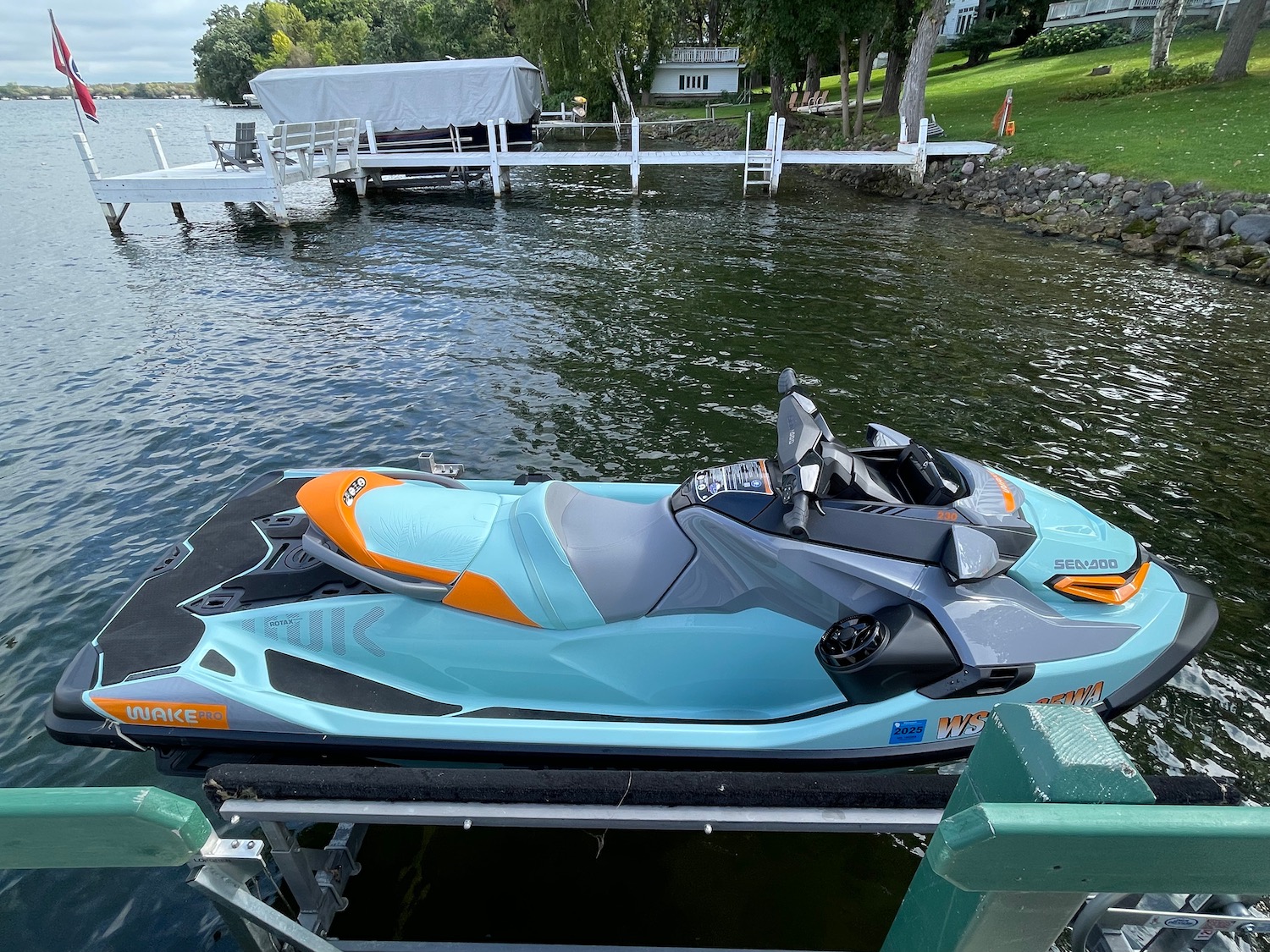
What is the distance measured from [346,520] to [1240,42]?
2413 centimetres

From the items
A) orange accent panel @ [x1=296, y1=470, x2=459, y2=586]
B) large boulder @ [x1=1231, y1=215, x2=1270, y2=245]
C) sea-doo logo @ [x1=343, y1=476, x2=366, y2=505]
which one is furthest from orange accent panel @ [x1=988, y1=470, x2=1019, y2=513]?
large boulder @ [x1=1231, y1=215, x2=1270, y2=245]

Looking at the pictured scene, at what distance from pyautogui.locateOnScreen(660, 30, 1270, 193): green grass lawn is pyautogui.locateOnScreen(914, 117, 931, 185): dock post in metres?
1.90

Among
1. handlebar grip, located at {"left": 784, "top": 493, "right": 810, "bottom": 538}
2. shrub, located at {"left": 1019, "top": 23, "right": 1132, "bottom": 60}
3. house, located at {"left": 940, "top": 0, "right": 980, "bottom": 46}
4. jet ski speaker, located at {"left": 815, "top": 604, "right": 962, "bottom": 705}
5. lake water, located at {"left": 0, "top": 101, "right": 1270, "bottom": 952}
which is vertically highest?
house, located at {"left": 940, "top": 0, "right": 980, "bottom": 46}

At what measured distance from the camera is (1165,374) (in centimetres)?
720

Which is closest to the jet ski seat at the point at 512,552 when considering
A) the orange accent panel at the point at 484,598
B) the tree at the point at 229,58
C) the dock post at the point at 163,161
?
the orange accent panel at the point at 484,598

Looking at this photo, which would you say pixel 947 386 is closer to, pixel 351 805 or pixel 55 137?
pixel 351 805

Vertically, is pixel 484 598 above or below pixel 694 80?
below

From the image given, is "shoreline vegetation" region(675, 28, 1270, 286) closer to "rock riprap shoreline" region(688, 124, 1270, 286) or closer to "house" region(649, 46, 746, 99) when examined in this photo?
"rock riprap shoreline" region(688, 124, 1270, 286)

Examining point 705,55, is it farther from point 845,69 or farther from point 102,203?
point 102,203

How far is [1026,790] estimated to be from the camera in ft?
4.27

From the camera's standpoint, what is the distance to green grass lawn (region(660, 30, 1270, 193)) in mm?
12695

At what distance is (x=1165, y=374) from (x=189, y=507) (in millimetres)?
9049

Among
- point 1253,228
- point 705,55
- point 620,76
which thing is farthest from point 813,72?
point 1253,228

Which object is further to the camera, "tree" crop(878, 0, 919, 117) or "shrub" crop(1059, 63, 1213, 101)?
"tree" crop(878, 0, 919, 117)
